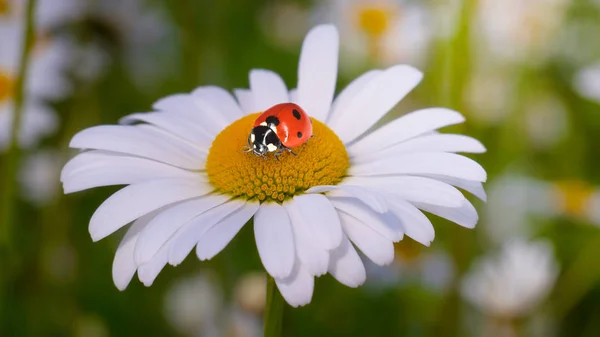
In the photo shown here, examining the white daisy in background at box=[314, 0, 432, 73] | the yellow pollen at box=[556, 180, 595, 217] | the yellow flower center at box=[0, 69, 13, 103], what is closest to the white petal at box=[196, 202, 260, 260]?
the yellow flower center at box=[0, 69, 13, 103]

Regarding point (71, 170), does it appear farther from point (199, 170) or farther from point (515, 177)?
point (515, 177)

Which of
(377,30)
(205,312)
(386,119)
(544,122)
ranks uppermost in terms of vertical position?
(377,30)

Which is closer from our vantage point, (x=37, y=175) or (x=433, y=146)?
(x=433, y=146)

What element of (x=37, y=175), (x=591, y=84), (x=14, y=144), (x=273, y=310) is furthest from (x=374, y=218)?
(x=37, y=175)

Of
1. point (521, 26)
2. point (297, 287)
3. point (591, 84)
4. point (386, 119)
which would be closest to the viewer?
point (297, 287)

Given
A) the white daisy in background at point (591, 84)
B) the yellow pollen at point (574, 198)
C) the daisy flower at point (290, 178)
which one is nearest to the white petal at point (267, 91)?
the daisy flower at point (290, 178)

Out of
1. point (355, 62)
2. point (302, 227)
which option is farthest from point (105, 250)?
point (302, 227)

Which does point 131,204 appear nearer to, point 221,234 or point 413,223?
point 221,234

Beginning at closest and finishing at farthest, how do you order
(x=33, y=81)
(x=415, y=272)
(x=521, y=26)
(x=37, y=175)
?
1. (x=415, y=272)
2. (x=33, y=81)
3. (x=521, y=26)
4. (x=37, y=175)
